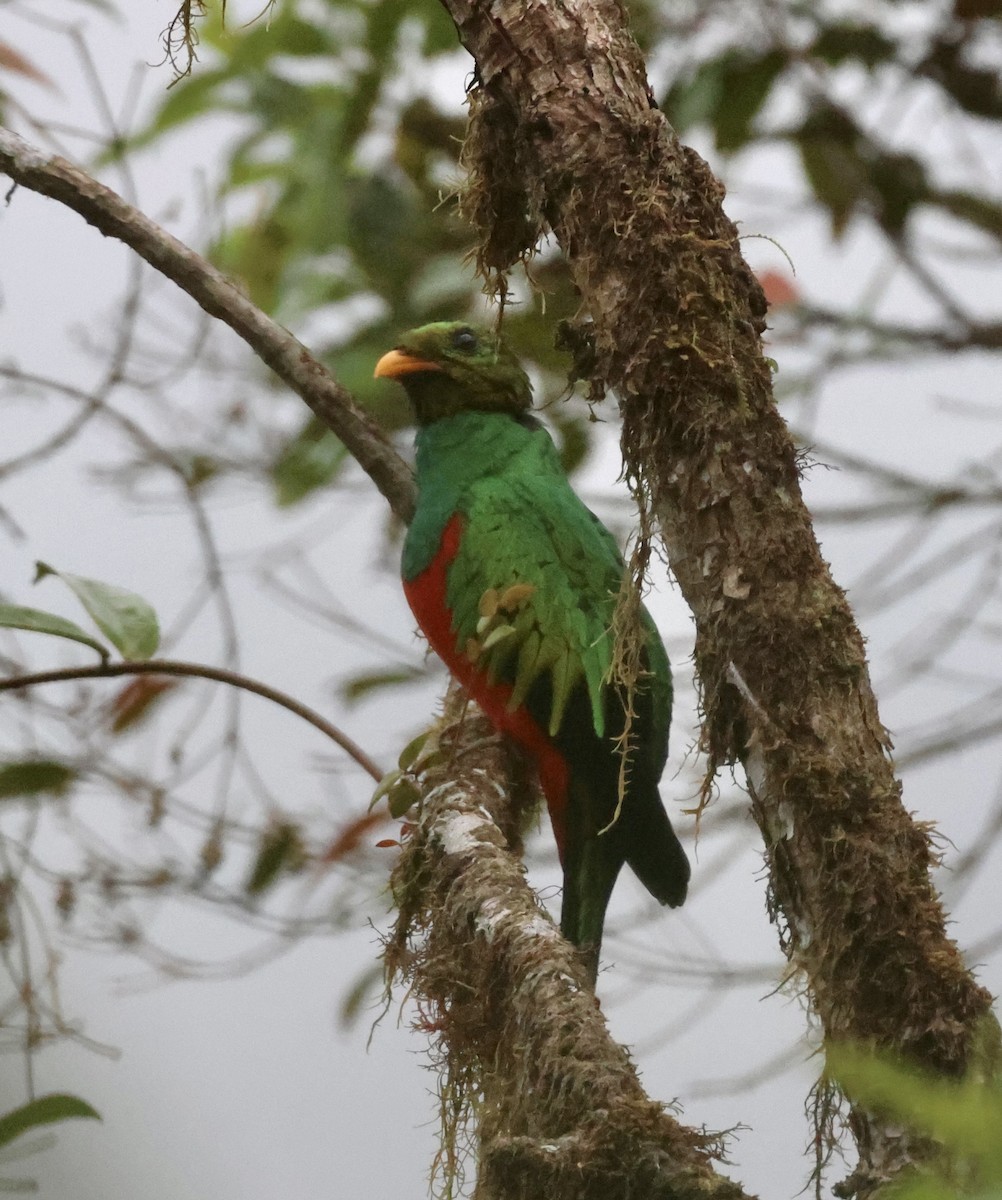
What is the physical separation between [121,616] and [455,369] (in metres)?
0.90

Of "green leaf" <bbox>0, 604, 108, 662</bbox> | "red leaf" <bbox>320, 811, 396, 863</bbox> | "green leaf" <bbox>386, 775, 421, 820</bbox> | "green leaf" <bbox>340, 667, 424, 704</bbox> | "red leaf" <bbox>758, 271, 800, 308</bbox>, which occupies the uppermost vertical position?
"red leaf" <bbox>758, 271, 800, 308</bbox>

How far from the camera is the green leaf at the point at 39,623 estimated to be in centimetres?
190

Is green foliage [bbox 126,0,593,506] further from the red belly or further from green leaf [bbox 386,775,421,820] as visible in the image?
green leaf [bbox 386,775,421,820]

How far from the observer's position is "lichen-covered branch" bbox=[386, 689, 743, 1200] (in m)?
1.17

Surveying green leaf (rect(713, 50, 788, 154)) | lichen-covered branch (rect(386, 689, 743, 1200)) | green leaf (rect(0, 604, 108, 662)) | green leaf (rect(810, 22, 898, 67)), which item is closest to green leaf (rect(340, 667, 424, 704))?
lichen-covered branch (rect(386, 689, 743, 1200))

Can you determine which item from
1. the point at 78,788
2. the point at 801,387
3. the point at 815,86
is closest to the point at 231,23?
the point at 815,86

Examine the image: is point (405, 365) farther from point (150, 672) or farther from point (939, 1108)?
point (939, 1108)

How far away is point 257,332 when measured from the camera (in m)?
1.99

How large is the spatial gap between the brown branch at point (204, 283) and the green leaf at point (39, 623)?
488 millimetres

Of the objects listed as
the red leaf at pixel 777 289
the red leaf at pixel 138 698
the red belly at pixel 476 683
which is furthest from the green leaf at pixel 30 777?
the red leaf at pixel 777 289

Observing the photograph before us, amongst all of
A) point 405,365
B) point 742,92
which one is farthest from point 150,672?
point 742,92

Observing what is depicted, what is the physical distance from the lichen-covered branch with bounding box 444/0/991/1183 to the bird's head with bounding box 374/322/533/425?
3.58 feet

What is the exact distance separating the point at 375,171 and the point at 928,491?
4.33ft

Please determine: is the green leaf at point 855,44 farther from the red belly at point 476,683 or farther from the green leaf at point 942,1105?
the green leaf at point 942,1105
